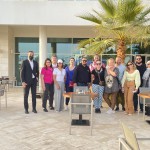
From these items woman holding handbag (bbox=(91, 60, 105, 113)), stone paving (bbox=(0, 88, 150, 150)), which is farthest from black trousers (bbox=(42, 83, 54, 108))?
woman holding handbag (bbox=(91, 60, 105, 113))

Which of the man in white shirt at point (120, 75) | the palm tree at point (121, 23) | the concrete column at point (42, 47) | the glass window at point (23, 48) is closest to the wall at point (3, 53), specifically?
the glass window at point (23, 48)

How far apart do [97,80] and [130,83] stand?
984 millimetres

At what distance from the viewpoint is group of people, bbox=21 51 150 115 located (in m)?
9.11

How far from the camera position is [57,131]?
717cm

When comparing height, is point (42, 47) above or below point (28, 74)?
above

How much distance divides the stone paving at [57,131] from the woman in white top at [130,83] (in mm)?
358

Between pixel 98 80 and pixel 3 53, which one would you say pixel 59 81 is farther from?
pixel 3 53

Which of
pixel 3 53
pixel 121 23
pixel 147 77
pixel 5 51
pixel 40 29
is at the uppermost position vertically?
pixel 40 29

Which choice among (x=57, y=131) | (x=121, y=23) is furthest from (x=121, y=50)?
(x=57, y=131)

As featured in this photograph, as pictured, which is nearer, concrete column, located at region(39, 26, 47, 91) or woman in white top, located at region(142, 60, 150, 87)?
woman in white top, located at region(142, 60, 150, 87)

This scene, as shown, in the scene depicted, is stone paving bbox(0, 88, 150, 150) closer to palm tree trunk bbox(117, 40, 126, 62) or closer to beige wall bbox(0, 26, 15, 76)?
palm tree trunk bbox(117, 40, 126, 62)

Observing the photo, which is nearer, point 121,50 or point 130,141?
point 130,141

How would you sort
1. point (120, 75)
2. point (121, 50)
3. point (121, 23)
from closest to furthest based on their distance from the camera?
point (120, 75)
point (121, 23)
point (121, 50)

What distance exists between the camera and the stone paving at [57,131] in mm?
6027
